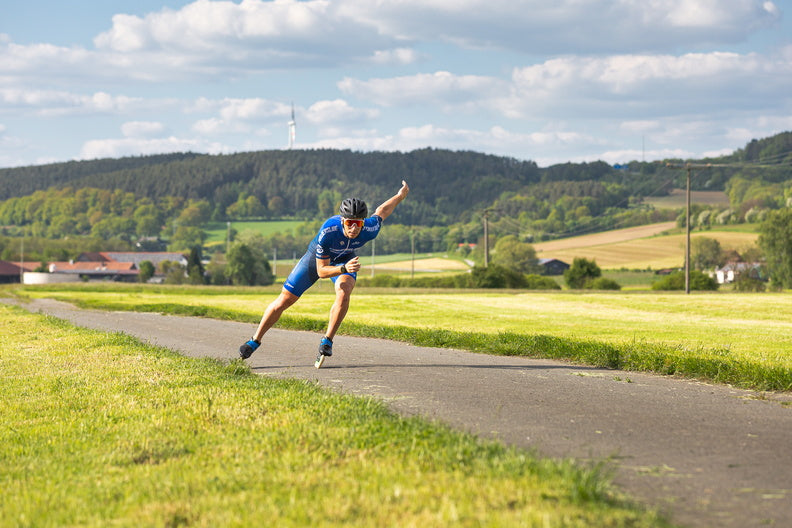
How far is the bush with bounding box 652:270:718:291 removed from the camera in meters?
86.8

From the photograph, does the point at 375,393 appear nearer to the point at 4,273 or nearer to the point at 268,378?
the point at 268,378

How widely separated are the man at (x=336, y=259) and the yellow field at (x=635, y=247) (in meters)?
116

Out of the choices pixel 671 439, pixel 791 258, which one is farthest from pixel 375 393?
pixel 791 258

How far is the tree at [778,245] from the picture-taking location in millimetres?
113500

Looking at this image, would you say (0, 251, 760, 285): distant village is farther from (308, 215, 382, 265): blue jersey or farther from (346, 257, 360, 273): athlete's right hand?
(346, 257, 360, 273): athlete's right hand

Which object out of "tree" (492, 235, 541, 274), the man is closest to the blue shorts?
the man

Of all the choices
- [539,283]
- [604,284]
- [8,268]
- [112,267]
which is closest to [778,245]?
[604,284]

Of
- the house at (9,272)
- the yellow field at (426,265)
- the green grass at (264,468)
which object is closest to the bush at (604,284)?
the yellow field at (426,265)

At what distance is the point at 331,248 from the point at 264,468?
6.17 metres

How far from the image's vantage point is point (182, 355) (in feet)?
42.0

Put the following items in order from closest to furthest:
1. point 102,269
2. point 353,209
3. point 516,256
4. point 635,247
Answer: point 353,209 < point 516,256 < point 635,247 < point 102,269

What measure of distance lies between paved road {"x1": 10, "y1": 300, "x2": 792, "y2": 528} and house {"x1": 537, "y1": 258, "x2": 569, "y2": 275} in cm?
11717

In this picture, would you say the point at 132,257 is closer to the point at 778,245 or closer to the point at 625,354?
the point at 778,245

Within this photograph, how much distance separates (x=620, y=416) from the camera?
7602mm
